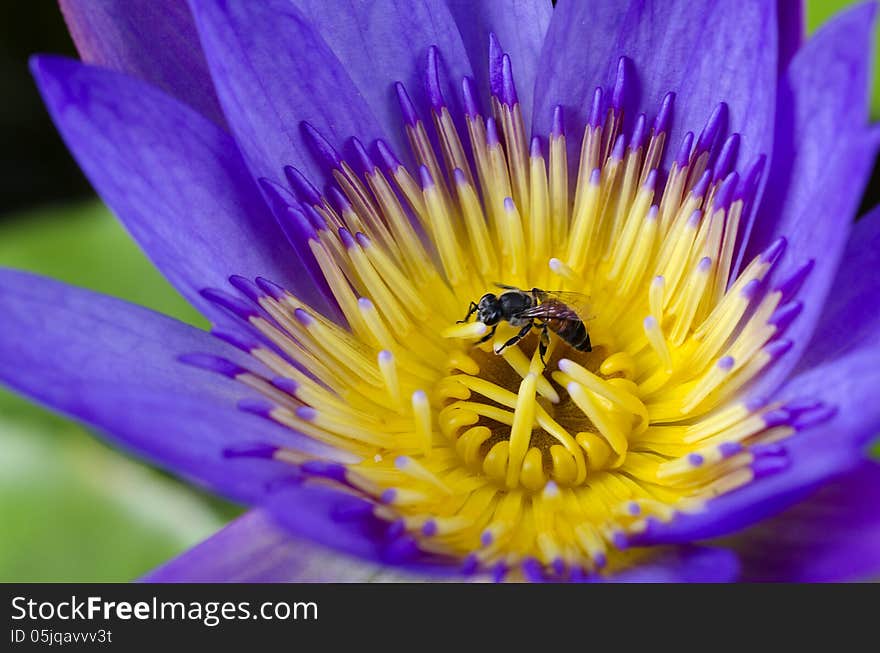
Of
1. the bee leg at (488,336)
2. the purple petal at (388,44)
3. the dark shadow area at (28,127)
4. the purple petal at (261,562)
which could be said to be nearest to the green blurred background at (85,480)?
the dark shadow area at (28,127)

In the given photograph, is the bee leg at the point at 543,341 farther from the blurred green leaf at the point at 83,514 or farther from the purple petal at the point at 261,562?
the blurred green leaf at the point at 83,514

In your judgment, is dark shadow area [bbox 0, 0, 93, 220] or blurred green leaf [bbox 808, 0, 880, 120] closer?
blurred green leaf [bbox 808, 0, 880, 120]

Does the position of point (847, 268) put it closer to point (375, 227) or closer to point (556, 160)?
point (556, 160)

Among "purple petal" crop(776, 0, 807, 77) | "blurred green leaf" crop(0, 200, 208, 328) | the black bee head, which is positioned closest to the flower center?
the black bee head

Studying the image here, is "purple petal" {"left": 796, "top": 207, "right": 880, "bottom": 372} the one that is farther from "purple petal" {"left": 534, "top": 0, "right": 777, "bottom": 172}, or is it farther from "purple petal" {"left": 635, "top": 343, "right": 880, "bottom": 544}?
"purple petal" {"left": 534, "top": 0, "right": 777, "bottom": 172}

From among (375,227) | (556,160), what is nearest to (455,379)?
(375,227)

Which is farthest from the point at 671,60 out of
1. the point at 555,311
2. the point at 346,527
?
the point at 346,527

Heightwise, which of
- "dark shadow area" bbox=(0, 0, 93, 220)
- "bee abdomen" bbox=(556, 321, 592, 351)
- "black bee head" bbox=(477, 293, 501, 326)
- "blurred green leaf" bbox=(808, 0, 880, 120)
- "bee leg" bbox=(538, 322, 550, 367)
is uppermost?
"dark shadow area" bbox=(0, 0, 93, 220)
